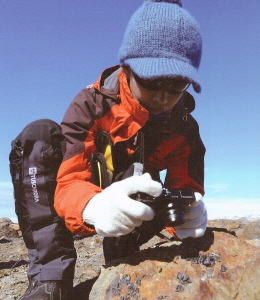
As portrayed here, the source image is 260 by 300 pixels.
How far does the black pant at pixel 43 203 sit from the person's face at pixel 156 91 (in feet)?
2.32

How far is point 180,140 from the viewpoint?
9.18 feet

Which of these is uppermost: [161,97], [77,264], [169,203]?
[161,97]

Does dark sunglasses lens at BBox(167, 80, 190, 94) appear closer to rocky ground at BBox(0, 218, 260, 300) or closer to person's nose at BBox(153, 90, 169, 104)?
person's nose at BBox(153, 90, 169, 104)

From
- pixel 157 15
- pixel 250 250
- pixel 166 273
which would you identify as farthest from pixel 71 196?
pixel 157 15

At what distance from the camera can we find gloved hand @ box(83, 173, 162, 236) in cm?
169

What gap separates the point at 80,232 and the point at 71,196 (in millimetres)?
222

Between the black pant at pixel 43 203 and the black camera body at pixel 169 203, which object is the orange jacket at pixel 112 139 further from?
the black camera body at pixel 169 203

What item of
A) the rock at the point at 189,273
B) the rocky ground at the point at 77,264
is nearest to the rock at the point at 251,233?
the rocky ground at the point at 77,264

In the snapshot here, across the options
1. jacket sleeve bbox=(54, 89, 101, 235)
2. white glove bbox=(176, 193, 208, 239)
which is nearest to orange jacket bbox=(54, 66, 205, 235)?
jacket sleeve bbox=(54, 89, 101, 235)

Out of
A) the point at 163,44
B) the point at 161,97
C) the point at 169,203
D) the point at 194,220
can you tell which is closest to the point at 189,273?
the point at 194,220

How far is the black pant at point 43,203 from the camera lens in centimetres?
240

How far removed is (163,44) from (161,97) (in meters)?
0.33

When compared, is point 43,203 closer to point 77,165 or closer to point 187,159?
point 77,165

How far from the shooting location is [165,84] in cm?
212
